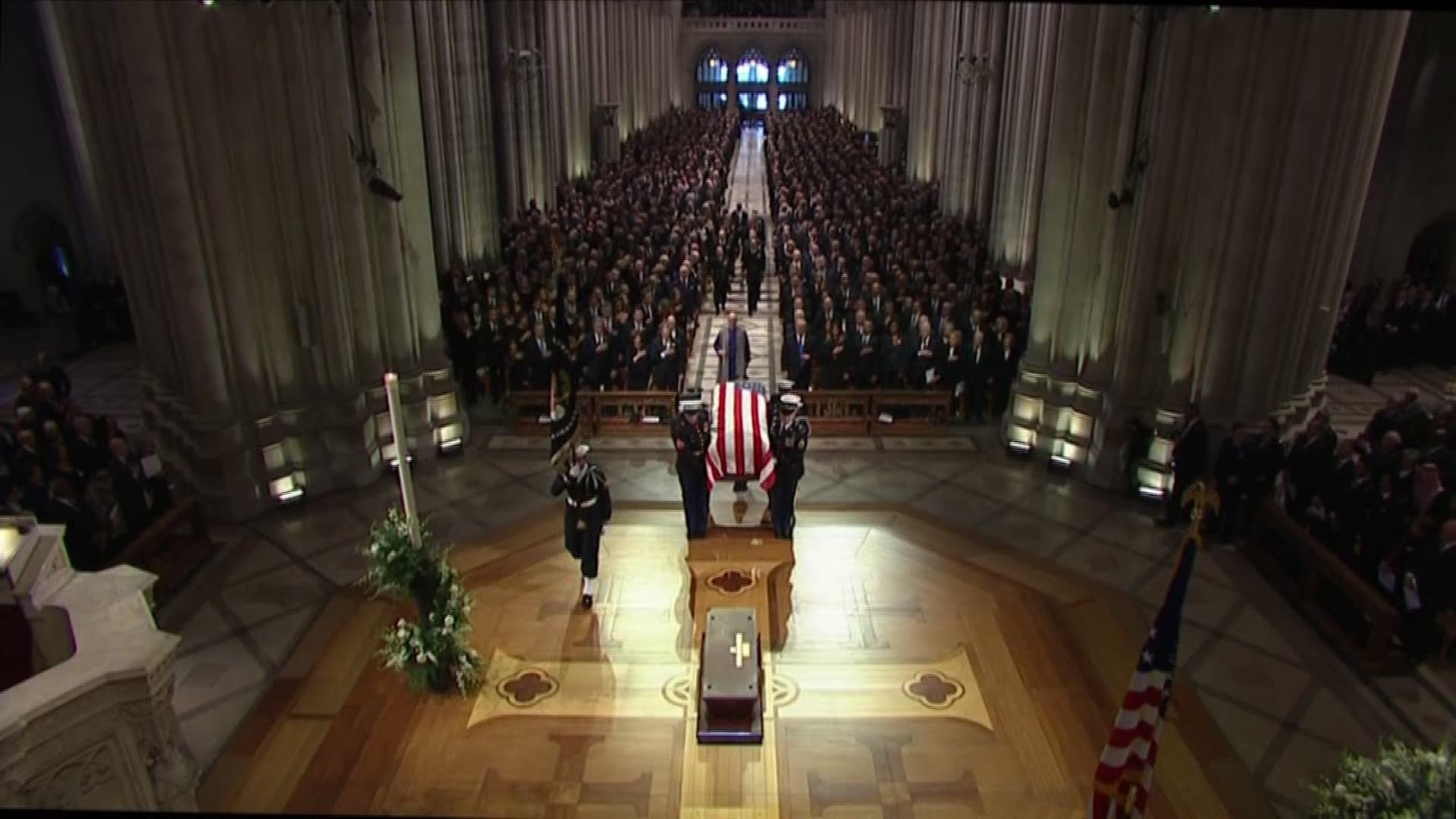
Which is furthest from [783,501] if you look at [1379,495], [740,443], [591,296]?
[591,296]

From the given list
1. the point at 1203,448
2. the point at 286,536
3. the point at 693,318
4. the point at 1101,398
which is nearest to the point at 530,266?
the point at 693,318

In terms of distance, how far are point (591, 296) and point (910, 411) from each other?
5.28m

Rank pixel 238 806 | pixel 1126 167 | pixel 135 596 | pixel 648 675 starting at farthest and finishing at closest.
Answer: pixel 1126 167, pixel 648 675, pixel 238 806, pixel 135 596

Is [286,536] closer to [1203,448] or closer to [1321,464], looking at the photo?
[1203,448]

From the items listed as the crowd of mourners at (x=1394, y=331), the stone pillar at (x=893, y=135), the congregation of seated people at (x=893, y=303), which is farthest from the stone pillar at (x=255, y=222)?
the stone pillar at (x=893, y=135)

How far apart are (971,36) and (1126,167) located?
14053 mm

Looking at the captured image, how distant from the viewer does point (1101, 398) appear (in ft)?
39.0

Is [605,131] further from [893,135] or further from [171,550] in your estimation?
[171,550]

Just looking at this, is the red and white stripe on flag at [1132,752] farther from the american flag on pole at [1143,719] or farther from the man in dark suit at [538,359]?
the man in dark suit at [538,359]

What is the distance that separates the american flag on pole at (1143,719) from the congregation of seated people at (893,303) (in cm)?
837

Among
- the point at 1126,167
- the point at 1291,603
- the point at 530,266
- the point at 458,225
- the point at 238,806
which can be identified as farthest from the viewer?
the point at 458,225

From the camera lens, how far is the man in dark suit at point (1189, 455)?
1062 centimetres

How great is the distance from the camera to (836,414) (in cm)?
1358

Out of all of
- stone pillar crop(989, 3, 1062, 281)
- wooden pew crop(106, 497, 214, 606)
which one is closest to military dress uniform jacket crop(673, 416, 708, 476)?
wooden pew crop(106, 497, 214, 606)
